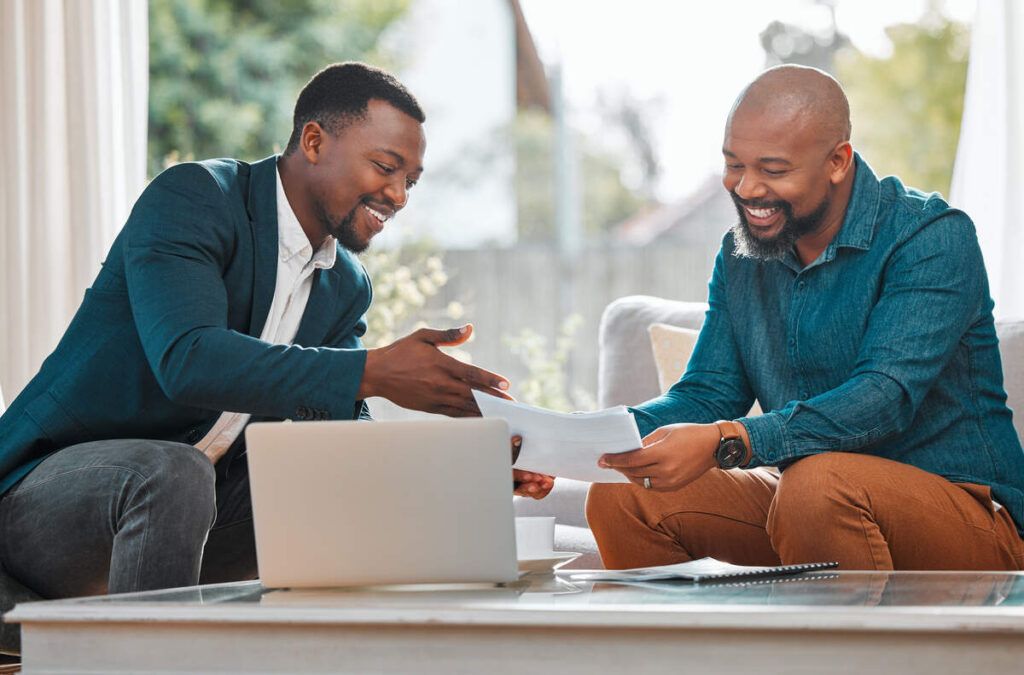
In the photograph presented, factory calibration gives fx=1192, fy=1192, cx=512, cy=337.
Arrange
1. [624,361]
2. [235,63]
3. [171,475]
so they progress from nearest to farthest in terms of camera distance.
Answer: [171,475] < [624,361] < [235,63]

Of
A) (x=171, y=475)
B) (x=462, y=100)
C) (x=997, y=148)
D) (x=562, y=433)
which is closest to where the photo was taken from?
(x=562, y=433)

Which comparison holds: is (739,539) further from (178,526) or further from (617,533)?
(178,526)

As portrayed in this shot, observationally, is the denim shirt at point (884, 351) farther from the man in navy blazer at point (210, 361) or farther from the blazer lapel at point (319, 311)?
the blazer lapel at point (319, 311)

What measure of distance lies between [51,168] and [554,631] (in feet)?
9.49

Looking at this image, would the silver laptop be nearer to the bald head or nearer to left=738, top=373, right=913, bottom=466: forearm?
left=738, top=373, right=913, bottom=466: forearm

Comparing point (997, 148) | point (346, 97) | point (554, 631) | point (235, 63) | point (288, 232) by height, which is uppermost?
point (235, 63)

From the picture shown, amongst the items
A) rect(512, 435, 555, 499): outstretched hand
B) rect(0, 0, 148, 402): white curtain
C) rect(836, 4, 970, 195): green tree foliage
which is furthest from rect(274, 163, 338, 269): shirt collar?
rect(836, 4, 970, 195): green tree foliage

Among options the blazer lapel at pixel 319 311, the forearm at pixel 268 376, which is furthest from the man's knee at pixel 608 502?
the blazer lapel at pixel 319 311

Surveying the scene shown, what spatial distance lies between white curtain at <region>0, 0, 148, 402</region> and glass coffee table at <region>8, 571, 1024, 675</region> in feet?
7.93

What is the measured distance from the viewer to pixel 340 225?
2123 millimetres

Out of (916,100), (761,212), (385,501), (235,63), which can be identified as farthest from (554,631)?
(916,100)

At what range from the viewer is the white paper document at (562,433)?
1.42 m

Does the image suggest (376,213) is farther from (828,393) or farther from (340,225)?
(828,393)

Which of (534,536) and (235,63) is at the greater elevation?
(235,63)
